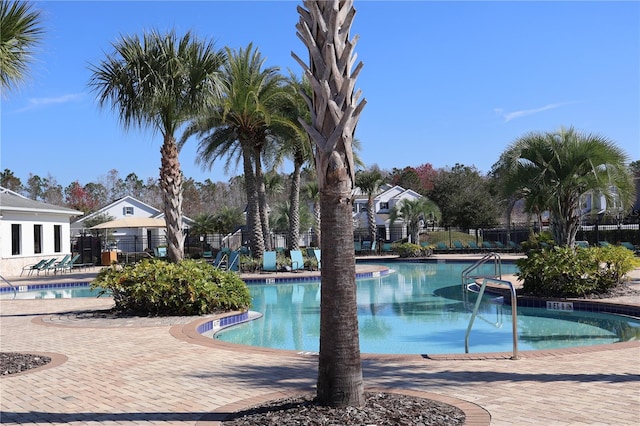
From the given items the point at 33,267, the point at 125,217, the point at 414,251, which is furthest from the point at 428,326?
the point at 125,217

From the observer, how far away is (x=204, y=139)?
25.1m

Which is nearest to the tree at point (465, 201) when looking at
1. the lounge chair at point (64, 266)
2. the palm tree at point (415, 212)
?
the palm tree at point (415, 212)

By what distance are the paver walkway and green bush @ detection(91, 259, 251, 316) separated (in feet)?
8.17

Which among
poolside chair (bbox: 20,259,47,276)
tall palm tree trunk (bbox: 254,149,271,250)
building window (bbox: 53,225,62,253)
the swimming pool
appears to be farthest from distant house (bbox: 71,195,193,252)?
the swimming pool

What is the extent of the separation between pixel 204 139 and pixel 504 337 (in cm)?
1753

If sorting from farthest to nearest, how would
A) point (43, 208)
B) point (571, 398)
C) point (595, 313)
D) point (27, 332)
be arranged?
point (43, 208) < point (595, 313) < point (27, 332) < point (571, 398)

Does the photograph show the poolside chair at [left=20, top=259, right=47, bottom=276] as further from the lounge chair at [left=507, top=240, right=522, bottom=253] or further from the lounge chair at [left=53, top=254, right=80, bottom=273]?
the lounge chair at [left=507, top=240, right=522, bottom=253]

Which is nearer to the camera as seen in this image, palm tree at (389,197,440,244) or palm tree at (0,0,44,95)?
palm tree at (0,0,44,95)

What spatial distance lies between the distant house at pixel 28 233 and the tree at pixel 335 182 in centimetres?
2273

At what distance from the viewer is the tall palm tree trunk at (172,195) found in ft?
43.1

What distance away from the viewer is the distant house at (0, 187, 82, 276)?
25.0 meters

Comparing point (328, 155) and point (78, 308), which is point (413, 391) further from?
point (78, 308)

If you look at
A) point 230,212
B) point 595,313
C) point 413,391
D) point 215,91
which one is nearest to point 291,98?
point 215,91

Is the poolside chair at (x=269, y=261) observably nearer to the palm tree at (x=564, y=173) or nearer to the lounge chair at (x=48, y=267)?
the lounge chair at (x=48, y=267)
